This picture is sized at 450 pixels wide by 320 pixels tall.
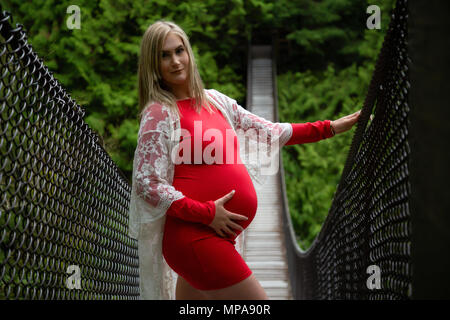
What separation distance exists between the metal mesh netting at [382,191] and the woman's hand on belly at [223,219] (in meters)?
0.44

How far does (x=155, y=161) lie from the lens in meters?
1.41

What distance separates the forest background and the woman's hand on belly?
14.8 ft

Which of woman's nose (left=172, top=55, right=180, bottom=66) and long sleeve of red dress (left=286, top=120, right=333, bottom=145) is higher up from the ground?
woman's nose (left=172, top=55, right=180, bottom=66)

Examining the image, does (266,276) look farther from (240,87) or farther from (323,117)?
(240,87)

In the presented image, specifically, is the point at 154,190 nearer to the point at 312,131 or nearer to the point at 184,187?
the point at 184,187

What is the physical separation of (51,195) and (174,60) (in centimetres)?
60

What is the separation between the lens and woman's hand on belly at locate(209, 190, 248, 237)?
1.36 meters

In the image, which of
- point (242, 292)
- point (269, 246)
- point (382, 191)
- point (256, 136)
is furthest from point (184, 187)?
point (269, 246)

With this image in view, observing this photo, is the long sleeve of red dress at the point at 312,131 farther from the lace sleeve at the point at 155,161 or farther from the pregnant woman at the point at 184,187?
the lace sleeve at the point at 155,161

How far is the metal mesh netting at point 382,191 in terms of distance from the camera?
98 centimetres
